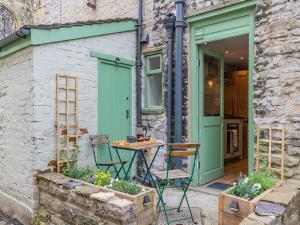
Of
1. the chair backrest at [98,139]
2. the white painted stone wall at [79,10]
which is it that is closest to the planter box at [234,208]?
the chair backrest at [98,139]

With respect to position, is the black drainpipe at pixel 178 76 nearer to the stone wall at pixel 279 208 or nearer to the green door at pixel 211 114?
the green door at pixel 211 114

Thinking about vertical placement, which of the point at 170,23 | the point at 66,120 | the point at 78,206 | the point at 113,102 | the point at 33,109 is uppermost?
the point at 170,23

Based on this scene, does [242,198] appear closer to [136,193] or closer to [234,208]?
[234,208]

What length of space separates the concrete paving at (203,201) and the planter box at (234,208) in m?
0.51

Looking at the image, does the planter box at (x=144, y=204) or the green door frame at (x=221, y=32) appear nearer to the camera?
the planter box at (x=144, y=204)

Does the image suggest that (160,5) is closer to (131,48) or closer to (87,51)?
(131,48)

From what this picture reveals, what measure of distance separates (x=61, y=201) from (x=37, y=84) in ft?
5.37

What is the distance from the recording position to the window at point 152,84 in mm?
5430

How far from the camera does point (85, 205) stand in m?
3.11

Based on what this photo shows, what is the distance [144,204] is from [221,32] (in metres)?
3.02

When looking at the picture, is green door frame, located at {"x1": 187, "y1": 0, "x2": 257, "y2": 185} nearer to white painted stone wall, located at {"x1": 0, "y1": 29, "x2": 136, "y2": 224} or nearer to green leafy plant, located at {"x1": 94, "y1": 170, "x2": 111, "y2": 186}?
white painted stone wall, located at {"x1": 0, "y1": 29, "x2": 136, "y2": 224}

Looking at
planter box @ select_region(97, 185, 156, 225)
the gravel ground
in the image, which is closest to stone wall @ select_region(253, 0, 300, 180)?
planter box @ select_region(97, 185, 156, 225)

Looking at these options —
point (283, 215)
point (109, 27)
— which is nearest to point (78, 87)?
point (109, 27)

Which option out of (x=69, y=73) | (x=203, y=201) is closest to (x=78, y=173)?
(x=69, y=73)
